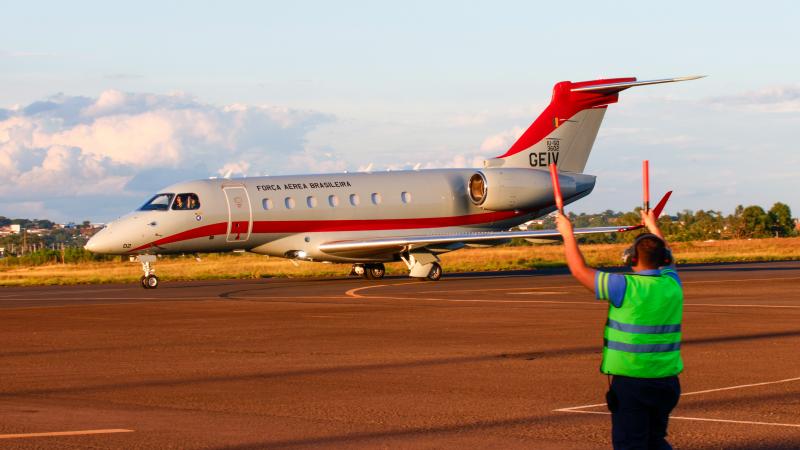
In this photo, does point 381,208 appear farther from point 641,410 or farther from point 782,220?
point 782,220

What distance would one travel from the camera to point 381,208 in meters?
36.2

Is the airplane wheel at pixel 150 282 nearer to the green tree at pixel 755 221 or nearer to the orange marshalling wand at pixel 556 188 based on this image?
the orange marshalling wand at pixel 556 188

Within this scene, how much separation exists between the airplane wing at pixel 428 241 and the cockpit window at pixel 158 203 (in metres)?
4.54

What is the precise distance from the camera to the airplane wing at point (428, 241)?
33312mm

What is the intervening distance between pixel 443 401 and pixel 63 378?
4.64 metres

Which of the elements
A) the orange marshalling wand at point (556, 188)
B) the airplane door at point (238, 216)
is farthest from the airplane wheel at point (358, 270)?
the orange marshalling wand at point (556, 188)

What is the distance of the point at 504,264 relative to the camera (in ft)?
152

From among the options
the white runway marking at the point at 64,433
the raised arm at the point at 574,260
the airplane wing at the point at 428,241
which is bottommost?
the white runway marking at the point at 64,433

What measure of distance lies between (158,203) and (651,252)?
1098 inches

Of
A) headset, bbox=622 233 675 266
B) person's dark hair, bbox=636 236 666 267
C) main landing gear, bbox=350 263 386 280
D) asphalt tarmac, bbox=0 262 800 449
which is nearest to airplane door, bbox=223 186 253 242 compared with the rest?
main landing gear, bbox=350 263 386 280

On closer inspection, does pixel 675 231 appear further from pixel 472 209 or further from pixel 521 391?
pixel 521 391

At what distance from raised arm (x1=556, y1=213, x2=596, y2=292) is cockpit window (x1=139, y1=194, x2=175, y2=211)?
2724 cm

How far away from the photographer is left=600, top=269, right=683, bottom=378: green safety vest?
6.81 meters

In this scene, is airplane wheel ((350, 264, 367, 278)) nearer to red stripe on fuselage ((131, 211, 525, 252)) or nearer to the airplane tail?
red stripe on fuselage ((131, 211, 525, 252))
